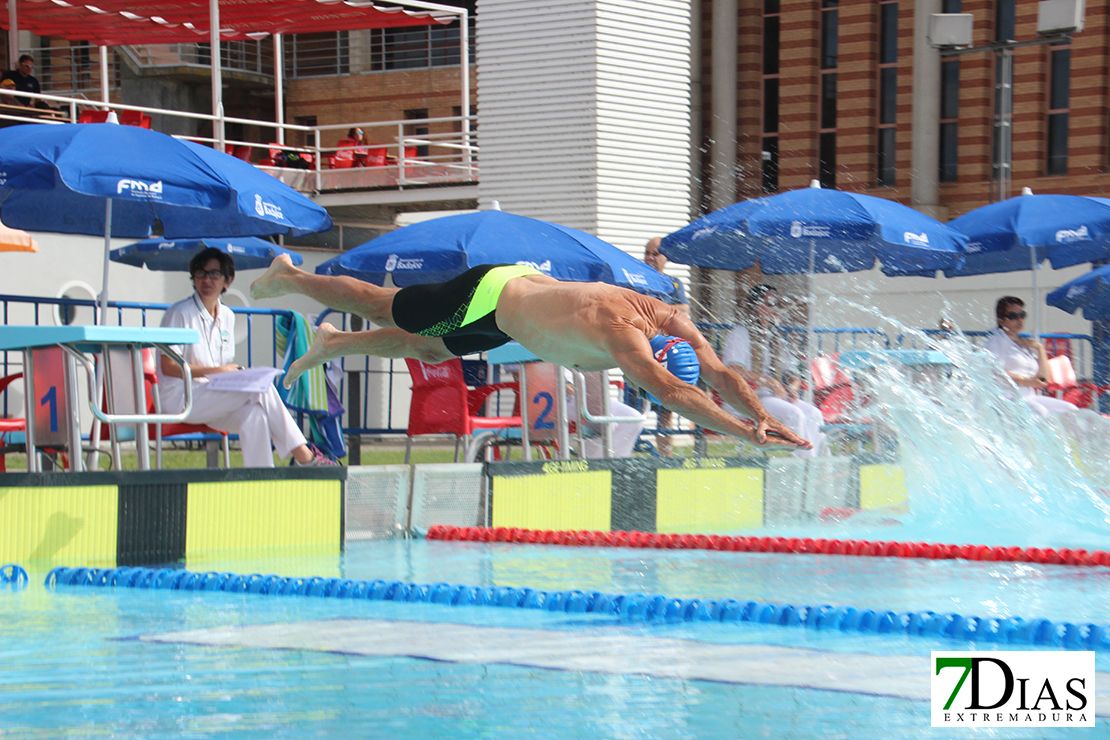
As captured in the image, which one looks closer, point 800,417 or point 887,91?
point 800,417

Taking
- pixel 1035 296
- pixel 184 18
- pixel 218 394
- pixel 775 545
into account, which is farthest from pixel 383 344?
pixel 184 18

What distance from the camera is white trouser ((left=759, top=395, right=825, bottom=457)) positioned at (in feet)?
32.9

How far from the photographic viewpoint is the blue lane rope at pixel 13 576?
5938 mm

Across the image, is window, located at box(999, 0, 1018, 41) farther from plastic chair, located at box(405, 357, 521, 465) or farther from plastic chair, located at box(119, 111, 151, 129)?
plastic chair, located at box(405, 357, 521, 465)

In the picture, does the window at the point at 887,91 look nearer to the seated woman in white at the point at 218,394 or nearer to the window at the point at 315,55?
the window at the point at 315,55

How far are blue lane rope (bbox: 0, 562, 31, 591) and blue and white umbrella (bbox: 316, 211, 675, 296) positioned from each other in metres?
4.24

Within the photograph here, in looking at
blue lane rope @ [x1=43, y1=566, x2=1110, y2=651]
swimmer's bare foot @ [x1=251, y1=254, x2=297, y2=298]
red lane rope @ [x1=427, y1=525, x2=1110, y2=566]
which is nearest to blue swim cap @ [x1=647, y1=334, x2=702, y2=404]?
blue lane rope @ [x1=43, y1=566, x2=1110, y2=651]

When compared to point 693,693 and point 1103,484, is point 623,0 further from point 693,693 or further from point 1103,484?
point 693,693

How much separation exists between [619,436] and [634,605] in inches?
184

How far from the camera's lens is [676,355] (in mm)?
6066

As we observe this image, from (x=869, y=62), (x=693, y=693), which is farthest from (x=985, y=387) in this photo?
(x=869, y=62)

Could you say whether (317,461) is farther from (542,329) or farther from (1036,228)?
(1036,228)

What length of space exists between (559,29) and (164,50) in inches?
832

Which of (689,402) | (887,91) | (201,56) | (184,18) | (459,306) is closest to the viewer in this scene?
(689,402)
